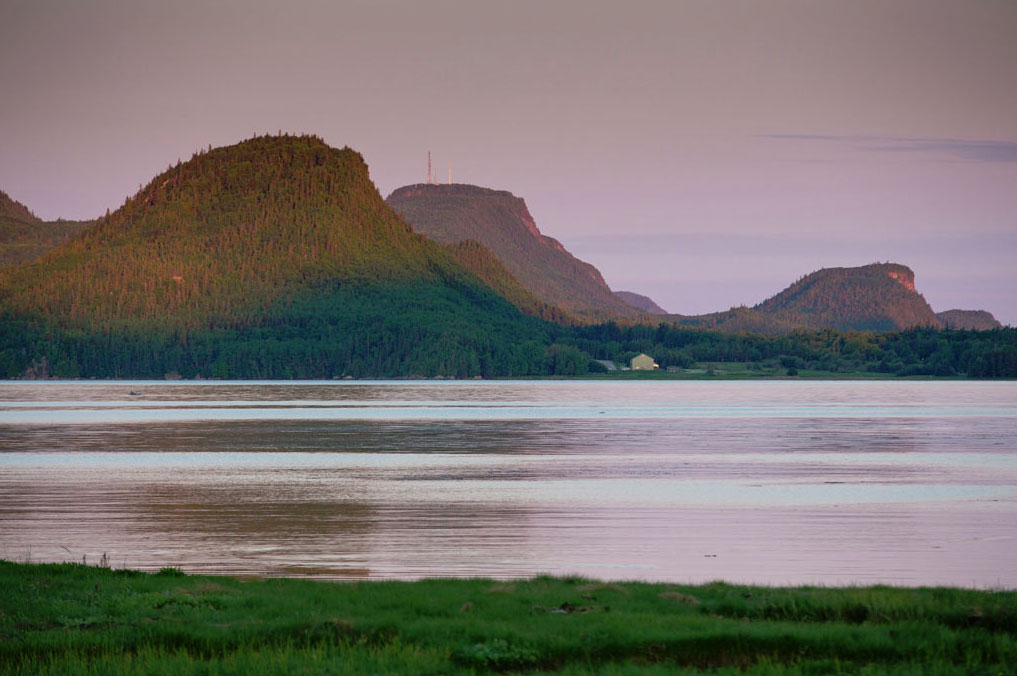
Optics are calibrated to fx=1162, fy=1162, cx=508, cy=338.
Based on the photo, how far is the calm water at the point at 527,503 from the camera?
23.5 m

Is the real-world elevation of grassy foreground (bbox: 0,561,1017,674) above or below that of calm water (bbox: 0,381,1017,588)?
above

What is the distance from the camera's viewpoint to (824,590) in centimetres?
1773

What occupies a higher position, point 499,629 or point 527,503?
point 499,629

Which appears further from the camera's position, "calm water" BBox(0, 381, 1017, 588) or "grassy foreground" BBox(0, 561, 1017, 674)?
"calm water" BBox(0, 381, 1017, 588)

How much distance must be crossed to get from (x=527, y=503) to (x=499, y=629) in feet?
61.6

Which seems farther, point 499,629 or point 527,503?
point 527,503

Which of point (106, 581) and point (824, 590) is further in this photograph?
point (106, 581)

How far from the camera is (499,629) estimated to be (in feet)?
49.3

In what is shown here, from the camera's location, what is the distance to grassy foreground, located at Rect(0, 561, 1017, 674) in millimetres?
13797

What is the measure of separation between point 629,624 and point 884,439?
51893 millimetres

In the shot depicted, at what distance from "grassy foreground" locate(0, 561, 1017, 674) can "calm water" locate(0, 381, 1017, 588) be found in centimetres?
426

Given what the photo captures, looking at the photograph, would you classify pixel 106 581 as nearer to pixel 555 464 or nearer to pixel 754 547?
pixel 754 547

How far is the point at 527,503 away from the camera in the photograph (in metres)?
33.8

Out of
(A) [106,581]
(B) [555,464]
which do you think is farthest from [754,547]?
(B) [555,464]
